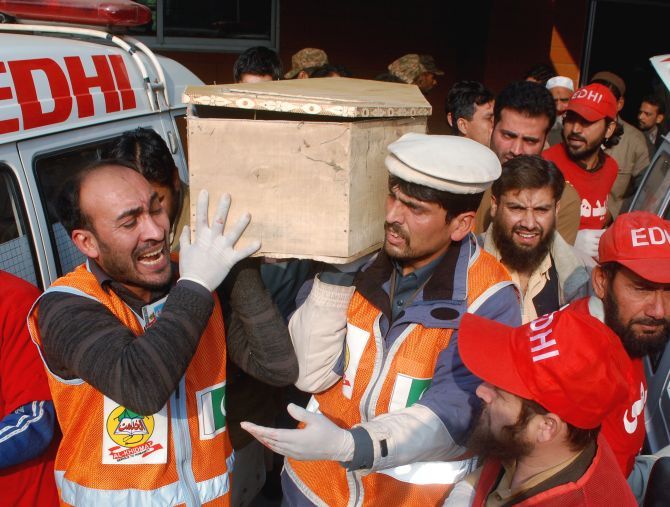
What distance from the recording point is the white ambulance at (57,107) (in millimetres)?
2613

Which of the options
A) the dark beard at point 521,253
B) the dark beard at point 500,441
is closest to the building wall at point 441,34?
the dark beard at point 521,253

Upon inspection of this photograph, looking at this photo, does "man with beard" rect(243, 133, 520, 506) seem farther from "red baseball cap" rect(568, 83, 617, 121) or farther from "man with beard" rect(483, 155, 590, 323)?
"red baseball cap" rect(568, 83, 617, 121)

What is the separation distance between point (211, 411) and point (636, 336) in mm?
1467

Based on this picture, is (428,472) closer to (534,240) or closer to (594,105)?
(534,240)

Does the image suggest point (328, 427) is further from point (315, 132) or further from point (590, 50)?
point (590, 50)

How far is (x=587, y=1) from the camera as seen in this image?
32.4 feet

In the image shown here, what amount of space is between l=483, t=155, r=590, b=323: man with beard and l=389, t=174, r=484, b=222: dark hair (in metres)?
1.08

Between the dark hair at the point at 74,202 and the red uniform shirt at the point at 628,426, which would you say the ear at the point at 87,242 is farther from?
the red uniform shirt at the point at 628,426

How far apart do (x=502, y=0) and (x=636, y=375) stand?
8.46 meters

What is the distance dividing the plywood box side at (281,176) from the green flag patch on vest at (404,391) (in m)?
0.44

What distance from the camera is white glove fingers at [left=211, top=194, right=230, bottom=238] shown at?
76.2 inches

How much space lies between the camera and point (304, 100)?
6.08 ft

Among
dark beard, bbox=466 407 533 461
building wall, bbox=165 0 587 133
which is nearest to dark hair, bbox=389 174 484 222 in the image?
dark beard, bbox=466 407 533 461

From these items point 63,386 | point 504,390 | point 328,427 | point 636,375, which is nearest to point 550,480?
point 504,390
